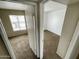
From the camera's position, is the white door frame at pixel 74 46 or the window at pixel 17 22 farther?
the window at pixel 17 22

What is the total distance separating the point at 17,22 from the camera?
4957mm

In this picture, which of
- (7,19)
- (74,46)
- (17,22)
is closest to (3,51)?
(74,46)

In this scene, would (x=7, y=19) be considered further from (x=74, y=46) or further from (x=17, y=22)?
(x=74, y=46)

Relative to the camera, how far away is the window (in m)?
4.70

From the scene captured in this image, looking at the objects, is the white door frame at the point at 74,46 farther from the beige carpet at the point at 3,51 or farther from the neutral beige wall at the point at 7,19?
the neutral beige wall at the point at 7,19

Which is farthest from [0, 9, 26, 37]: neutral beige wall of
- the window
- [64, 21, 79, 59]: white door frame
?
[64, 21, 79, 59]: white door frame

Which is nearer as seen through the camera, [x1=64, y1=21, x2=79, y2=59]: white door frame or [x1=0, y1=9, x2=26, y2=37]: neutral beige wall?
[x1=64, y1=21, x2=79, y2=59]: white door frame

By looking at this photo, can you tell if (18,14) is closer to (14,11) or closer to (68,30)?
(14,11)

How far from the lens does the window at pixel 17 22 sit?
4697 millimetres

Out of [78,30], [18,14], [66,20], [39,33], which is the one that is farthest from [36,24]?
[18,14]

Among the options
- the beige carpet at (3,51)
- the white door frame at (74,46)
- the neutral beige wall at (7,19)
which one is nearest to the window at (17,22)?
the neutral beige wall at (7,19)

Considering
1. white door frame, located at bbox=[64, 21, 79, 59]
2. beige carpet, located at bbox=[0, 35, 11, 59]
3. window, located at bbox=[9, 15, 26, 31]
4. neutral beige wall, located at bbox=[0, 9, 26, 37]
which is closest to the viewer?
beige carpet, located at bbox=[0, 35, 11, 59]

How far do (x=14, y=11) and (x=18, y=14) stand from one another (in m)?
0.36

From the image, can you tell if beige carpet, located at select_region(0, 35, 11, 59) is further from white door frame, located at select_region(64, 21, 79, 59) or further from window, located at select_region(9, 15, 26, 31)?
window, located at select_region(9, 15, 26, 31)
